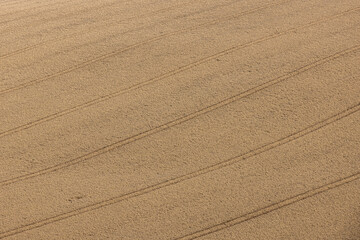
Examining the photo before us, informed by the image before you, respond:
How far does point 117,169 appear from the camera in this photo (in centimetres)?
432

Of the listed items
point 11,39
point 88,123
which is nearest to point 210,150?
point 88,123

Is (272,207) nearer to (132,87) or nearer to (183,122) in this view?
(183,122)

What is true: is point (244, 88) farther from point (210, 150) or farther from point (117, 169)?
point (117, 169)

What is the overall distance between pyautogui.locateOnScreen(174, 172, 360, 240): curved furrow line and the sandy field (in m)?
0.01

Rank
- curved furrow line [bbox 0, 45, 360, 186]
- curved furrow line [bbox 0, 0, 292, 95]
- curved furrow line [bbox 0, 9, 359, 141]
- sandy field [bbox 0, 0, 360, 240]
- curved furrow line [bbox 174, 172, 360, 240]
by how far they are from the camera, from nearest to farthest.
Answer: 1. curved furrow line [bbox 174, 172, 360, 240]
2. sandy field [bbox 0, 0, 360, 240]
3. curved furrow line [bbox 0, 45, 360, 186]
4. curved furrow line [bbox 0, 9, 359, 141]
5. curved furrow line [bbox 0, 0, 292, 95]

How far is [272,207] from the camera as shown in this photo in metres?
3.89

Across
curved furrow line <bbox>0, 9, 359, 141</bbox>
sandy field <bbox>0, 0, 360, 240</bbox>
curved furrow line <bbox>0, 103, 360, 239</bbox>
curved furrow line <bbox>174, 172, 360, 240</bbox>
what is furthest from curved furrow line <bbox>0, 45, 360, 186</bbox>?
curved furrow line <bbox>174, 172, 360, 240</bbox>

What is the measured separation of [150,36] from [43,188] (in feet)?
8.35

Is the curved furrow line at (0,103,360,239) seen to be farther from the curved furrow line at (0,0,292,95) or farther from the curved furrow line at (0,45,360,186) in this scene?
the curved furrow line at (0,0,292,95)

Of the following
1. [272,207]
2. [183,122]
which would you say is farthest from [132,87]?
[272,207]

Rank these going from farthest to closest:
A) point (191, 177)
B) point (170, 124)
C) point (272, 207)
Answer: point (170, 124) < point (191, 177) < point (272, 207)

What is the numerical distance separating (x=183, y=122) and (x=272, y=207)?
1394 mm

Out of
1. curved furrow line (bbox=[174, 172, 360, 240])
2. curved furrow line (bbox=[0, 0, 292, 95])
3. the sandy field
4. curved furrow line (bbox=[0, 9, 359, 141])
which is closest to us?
curved furrow line (bbox=[174, 172, 360, 240])

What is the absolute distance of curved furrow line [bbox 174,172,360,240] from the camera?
379 cm
